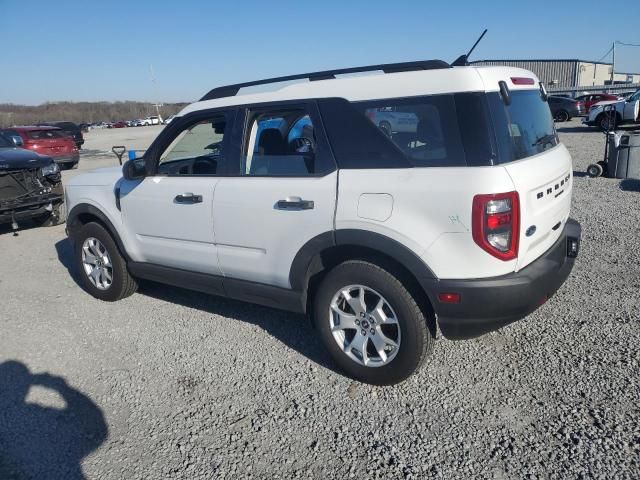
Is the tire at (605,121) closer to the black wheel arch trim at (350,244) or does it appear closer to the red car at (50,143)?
the black wheel arch trim at (350,244)

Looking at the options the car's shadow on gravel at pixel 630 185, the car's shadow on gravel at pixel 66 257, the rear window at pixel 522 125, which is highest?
the rear window at pixel 522 125

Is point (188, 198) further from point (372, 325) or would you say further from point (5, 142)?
point (5, 142)

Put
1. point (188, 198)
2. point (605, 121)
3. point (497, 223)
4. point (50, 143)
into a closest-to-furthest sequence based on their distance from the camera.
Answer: point (497, 223) → point (188, 198) → point (50, 143) → point (605, 121)

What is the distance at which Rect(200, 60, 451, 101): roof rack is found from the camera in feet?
9.86

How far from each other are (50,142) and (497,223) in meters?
17.3

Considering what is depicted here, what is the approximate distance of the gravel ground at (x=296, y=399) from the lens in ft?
8.51

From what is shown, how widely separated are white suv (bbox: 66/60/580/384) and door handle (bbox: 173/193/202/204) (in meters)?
0.02

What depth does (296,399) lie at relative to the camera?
317 centimetres

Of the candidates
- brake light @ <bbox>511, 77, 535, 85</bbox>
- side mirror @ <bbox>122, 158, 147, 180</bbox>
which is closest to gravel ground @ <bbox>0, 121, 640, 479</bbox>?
side mirror @ <bbox>122, 158, 147, 180</bbox>

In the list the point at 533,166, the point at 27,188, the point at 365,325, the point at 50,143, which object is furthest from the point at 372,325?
the point at 50,143

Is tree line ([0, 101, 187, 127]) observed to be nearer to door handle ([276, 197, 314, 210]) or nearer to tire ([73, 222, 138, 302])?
tire ([73, 222, 138, 302])

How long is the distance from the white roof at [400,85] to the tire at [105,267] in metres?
2.16

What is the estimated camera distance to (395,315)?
3039 millimetres

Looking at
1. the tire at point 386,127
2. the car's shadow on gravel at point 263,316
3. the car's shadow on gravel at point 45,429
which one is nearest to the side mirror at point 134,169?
the car's shadow on gravel at point 263,316
